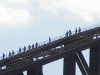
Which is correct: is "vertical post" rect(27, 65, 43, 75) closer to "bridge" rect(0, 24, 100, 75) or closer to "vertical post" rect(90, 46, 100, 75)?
"bridge" rect(0, 24, 100, 75)

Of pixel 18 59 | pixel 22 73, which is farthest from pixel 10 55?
pixel 22 73

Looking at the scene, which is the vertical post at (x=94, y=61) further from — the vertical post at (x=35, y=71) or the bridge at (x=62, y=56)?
the vertical post at (x=35, y=71)

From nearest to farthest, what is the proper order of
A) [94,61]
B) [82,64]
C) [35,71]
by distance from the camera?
[35,71], [82,64], [94,61]

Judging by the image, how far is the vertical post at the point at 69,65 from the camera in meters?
109

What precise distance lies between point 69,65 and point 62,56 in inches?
75.6

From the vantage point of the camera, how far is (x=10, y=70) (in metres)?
99.4

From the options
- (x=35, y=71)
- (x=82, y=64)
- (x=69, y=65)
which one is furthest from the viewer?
(x=82, y=64)

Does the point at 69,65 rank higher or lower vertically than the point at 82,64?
higher

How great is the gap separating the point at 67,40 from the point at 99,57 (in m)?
7.25

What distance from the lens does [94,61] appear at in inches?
4525

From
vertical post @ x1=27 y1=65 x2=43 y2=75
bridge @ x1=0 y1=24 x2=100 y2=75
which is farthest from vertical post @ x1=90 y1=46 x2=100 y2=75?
vertical post @ x1=27 y1=65 x2=43 y2=75

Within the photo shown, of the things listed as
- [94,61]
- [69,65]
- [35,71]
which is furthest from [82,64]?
[35,71]

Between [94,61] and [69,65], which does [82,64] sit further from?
[69,65]

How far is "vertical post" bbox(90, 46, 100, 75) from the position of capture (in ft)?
374
